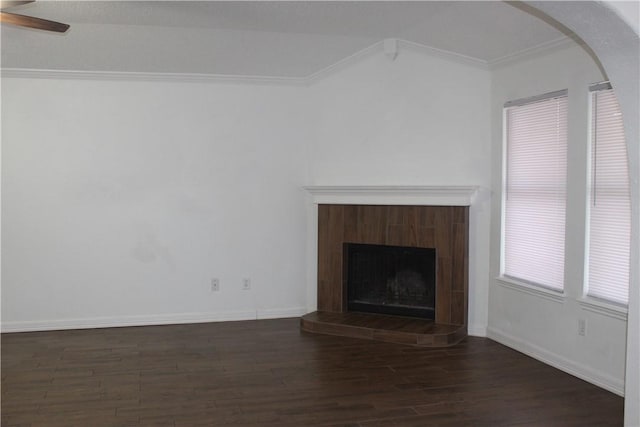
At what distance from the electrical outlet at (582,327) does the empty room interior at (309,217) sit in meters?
0.06

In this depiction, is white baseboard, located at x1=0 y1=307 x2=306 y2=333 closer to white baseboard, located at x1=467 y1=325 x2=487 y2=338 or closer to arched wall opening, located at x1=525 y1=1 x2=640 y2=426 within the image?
white baseboard, located at x1=467 y1=325 x2=487 y2=338

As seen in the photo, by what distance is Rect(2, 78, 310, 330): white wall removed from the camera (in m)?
5.97

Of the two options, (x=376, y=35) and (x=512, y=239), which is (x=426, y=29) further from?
(x=512, y=239)

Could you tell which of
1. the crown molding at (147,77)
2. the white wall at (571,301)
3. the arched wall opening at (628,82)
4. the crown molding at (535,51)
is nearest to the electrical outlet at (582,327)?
the white wall at (571,301)

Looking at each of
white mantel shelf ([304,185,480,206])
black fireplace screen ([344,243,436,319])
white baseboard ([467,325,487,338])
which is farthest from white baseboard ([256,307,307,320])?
white baseboard ([467,325,487,338])

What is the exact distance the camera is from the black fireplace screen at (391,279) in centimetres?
610

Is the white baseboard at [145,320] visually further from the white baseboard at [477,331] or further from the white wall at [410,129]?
the white baseboard at [477,331]

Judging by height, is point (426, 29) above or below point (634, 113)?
above

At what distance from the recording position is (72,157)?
6.05 metres

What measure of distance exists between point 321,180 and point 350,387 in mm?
2691

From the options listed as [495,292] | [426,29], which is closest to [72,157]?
[426,29]

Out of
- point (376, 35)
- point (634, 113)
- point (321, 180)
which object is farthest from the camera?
point (321, 180)

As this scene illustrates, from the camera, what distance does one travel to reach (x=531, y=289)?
513 centimetres

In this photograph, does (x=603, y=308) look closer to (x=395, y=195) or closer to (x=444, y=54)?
(x=395, y=195)
